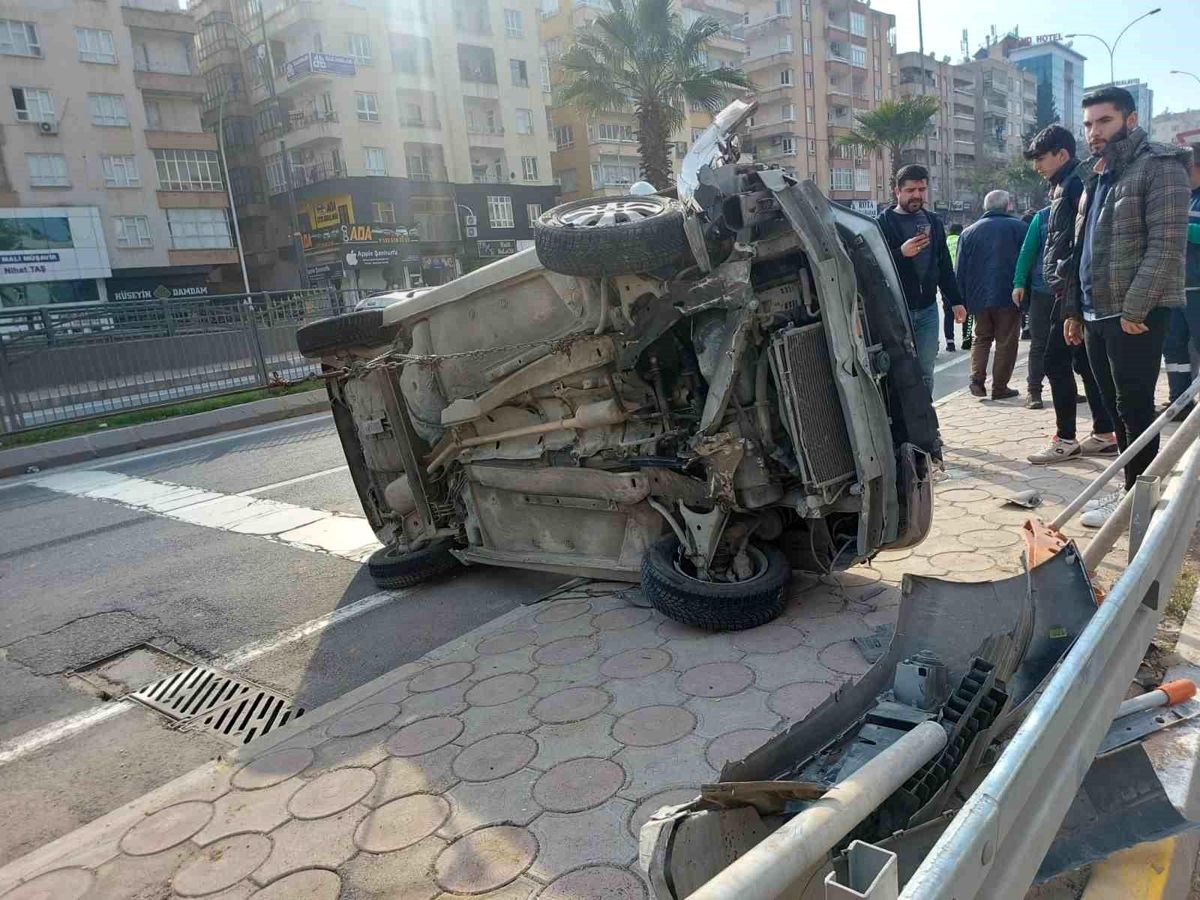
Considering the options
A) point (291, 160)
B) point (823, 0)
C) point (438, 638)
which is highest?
point (823, 0)

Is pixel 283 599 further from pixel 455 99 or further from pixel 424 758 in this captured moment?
pixel 455 99

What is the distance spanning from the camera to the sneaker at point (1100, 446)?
559cm

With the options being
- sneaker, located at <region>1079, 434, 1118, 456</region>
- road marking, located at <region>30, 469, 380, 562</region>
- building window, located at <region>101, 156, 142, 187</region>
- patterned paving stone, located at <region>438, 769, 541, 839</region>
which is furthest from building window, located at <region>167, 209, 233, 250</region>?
patterned paving stone, located at <region>438, 769, 541, 839</region>

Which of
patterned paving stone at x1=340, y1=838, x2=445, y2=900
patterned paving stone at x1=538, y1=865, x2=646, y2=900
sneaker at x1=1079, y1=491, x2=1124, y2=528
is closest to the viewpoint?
patterned paving stone at x1=538, y1=865, x2=646, y2=900

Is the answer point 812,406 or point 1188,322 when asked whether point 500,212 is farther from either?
point 812,406

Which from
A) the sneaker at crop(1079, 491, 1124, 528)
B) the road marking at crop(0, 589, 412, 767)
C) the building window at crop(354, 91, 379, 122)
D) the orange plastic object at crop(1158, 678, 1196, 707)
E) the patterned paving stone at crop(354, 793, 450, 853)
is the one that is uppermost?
the building window at crop(354, 91, 379, 122)

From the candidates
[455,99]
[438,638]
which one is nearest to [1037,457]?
[438,638]

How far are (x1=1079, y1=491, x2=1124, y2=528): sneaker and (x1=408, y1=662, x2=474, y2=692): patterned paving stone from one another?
3179 mm

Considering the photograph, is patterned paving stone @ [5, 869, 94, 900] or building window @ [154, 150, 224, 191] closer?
patterned paving stone @ [5, 869, 94, 900]

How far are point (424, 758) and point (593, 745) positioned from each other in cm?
59

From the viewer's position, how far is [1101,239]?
4.14 meters

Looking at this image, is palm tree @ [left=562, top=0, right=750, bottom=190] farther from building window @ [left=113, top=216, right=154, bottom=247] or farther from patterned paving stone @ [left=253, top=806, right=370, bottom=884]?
patterned paving stone @ [left=253, top=806, right=370, bottom=884]

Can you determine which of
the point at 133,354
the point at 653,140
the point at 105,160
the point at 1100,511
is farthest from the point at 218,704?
the point at 105,160

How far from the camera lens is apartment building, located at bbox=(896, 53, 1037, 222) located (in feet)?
229
